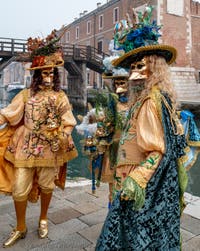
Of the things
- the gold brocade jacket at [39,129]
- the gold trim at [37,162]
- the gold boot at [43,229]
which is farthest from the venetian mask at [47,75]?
the gold boot at [43,229]

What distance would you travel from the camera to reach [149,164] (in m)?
1.86

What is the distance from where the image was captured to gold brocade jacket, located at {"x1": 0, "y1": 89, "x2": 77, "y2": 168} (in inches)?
120

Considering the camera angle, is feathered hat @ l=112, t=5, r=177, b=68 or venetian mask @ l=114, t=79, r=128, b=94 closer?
feathered hat @ l=112, t=5, r=177, b=68

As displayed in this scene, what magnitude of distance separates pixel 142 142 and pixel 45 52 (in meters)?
1.88

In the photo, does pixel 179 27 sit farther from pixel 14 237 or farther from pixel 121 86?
pixel 14 237

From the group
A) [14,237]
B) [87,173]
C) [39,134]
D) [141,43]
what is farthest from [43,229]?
[87,173]

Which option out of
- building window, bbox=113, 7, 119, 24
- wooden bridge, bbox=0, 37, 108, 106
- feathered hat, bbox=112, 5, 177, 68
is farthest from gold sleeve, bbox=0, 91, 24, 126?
building window, bbox=113, 7, 119, 24

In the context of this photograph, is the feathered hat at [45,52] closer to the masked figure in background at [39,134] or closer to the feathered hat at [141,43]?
the masked figure in background at [39,134]

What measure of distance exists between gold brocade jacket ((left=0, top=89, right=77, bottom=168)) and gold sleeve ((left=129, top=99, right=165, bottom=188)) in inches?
50.5

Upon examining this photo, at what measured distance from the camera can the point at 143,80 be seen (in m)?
2.11

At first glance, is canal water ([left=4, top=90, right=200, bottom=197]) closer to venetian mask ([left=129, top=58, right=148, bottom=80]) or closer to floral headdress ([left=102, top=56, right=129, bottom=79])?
floral headdress ([left=102, top=56, right=129, bottom=79])

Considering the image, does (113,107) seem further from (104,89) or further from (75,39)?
(75,39)

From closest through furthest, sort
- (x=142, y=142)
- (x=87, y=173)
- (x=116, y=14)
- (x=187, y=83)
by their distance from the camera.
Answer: (x=142, y=142)
(x=87, y=173)
(x=187, y=83)
(x=116, y=14)

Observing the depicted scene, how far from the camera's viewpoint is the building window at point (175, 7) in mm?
22109
